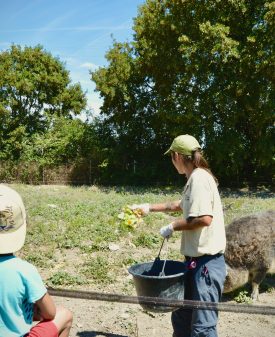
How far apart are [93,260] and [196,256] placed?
422cm

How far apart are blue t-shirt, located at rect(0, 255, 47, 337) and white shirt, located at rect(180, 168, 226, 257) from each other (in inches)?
54.1

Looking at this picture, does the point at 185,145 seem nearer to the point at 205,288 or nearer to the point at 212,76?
the point at 205,288

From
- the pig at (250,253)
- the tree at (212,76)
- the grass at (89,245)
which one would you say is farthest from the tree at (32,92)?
the pig at (250,253)

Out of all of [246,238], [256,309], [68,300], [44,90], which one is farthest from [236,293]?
[44,90]

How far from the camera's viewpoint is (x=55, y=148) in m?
28.2

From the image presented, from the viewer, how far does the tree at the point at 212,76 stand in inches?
788

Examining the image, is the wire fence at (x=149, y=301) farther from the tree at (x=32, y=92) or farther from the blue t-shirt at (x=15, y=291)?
the tree at (x=32, y=92)

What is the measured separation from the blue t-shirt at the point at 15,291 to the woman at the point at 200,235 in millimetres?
1343

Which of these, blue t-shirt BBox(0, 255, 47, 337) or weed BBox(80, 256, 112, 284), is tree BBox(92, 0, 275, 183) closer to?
weed BBox(80, 256, 112, 284)

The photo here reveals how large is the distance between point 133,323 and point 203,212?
2.54 metres

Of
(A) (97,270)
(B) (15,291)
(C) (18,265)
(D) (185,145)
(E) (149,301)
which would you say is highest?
(D) (185,145)

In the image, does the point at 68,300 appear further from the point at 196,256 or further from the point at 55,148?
the point at 55,148

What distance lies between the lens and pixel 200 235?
360 centimetres

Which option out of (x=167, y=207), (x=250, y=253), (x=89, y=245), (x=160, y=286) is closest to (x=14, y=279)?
(x=160, y=286)
